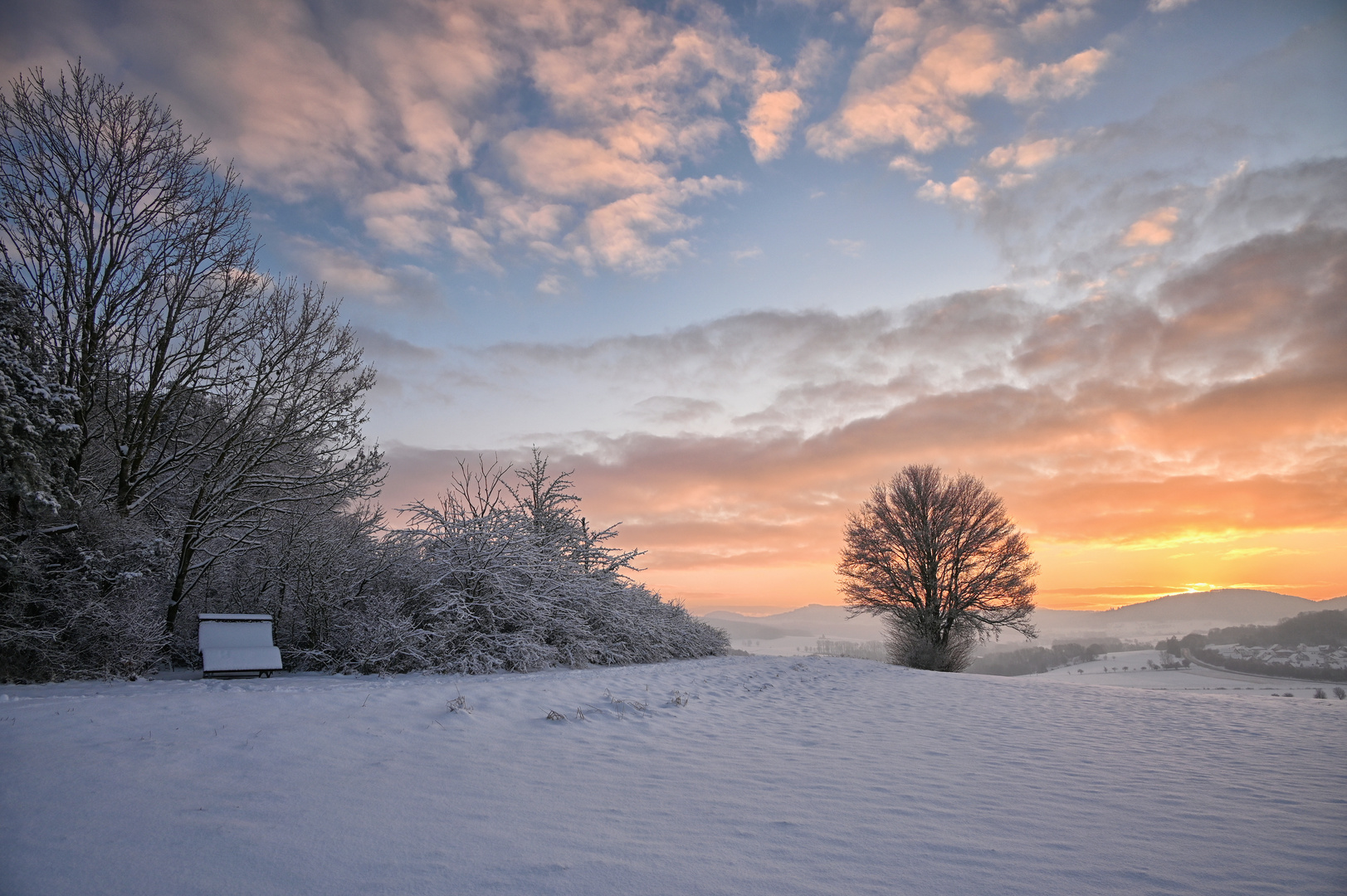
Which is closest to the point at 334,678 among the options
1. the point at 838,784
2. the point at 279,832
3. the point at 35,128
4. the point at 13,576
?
the point at 13,576

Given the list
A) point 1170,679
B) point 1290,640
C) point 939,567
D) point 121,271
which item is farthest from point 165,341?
point 1290,640

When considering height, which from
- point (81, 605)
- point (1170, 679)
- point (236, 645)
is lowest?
point (1170, 679)

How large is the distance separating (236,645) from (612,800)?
7.76m

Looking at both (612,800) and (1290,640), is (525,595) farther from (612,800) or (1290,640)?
(1290,640)

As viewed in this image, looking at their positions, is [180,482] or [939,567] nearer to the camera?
[180,482]

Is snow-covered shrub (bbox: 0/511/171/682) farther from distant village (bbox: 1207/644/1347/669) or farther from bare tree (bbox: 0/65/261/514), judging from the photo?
distant village (bbox: 1207/644/1347/669)

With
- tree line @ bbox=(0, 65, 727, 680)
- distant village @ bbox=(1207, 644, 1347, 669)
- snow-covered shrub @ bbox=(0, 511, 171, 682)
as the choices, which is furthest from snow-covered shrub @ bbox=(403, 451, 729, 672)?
distant village @ bbox=(1207, 644, 1347, 669)

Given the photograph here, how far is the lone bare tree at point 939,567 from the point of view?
2030cm

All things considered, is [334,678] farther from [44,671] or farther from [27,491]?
[27,491]

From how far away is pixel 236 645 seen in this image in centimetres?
848

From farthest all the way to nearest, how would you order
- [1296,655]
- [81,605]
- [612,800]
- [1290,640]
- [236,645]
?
[1290,640]
[1296,655]
[236,645]
[81,605]
[612,800]

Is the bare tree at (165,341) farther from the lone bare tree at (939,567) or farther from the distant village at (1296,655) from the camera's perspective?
the distant village at (1296,655)

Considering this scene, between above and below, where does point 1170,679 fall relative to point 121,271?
below

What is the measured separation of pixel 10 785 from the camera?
3.32 meters
